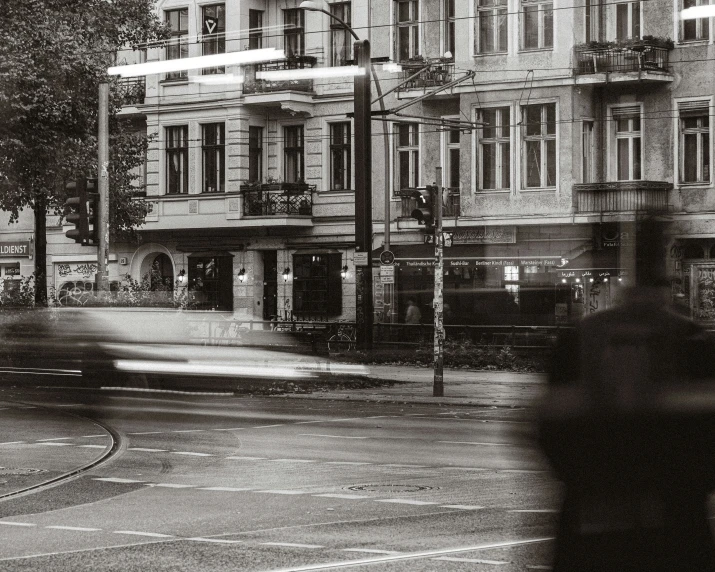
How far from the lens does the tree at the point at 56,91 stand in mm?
33312

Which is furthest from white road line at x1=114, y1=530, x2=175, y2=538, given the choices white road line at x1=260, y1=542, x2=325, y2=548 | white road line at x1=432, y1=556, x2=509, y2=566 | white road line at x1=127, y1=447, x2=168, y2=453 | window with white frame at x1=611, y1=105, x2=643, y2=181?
window with white frame at x1=611, y1=105, x2=643, y2=181

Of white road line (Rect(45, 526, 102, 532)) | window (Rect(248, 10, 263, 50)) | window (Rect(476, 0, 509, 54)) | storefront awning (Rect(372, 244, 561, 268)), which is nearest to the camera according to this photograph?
white road line (Rect(45, 526, 102, 532))

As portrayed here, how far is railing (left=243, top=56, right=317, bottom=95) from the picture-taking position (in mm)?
42344

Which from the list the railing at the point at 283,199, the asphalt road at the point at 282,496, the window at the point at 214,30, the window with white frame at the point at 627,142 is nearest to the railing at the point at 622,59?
the window with white frame at the point at 627,142

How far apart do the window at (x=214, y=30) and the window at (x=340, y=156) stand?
13.9 feet

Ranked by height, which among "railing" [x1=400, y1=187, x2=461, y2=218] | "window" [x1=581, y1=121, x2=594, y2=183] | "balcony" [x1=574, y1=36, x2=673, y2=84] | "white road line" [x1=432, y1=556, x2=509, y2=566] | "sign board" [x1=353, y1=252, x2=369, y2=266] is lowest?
"white road line" [x1=432, y1=556, x2=509, y2=566]

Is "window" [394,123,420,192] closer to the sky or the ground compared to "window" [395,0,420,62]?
closer to the ground

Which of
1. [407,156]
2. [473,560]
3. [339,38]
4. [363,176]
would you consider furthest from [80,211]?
[473,560]

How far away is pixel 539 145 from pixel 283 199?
8.20 metres

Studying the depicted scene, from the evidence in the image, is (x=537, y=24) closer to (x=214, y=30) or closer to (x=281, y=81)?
(x=281, y=81)

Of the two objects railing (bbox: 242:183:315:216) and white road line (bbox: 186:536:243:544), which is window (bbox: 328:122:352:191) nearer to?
railing (bbox: 242:183:315:216)

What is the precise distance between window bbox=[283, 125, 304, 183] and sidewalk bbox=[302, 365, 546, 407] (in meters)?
13.1

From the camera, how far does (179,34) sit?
147 feet

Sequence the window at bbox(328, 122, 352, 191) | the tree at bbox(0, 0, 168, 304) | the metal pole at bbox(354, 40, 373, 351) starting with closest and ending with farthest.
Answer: the metal pole at bbox(354, 40, 373, 351), the tree at bbox(0, 0, 168, 304), the window at bbox(328, 122, 352, 191)
